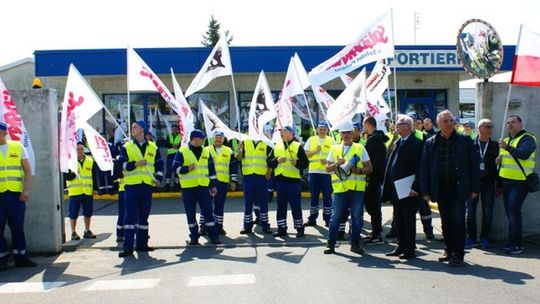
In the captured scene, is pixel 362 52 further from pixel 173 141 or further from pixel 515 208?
pixel 173 141

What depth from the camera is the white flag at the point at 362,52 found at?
9.83 m

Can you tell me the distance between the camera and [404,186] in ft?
25.8

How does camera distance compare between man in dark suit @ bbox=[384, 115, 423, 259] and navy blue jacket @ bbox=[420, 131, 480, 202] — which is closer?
navy blue jacket @ bbox=[420, 131, 480, 202]

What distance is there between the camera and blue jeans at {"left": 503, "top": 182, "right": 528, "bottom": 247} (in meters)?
8.10

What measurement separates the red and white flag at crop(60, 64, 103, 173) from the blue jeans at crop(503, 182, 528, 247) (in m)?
6.57

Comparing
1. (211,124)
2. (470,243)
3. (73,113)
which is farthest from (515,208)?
(73,113)

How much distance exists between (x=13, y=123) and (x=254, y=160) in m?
4.08

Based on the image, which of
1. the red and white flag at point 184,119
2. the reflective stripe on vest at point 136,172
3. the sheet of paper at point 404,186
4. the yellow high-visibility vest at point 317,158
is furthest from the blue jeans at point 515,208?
the reflective stripe on vest at point 136,172

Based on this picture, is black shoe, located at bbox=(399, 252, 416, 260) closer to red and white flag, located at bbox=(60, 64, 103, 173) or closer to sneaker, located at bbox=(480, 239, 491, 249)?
sneaker, located at bbox=(480, 239, 491, 249)

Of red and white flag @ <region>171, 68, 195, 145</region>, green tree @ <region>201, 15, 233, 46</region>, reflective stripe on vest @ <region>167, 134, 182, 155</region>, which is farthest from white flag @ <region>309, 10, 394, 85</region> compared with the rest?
green tree @ <region>201, 15, 233, 46</region>

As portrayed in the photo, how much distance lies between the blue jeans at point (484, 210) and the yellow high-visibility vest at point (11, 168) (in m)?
7.06

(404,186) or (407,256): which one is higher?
(404,186)

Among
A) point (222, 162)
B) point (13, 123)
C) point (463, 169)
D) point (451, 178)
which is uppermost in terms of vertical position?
point (13, 123)

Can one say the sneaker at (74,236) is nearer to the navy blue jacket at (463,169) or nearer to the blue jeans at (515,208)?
the navy blue jacket at (463,169)
